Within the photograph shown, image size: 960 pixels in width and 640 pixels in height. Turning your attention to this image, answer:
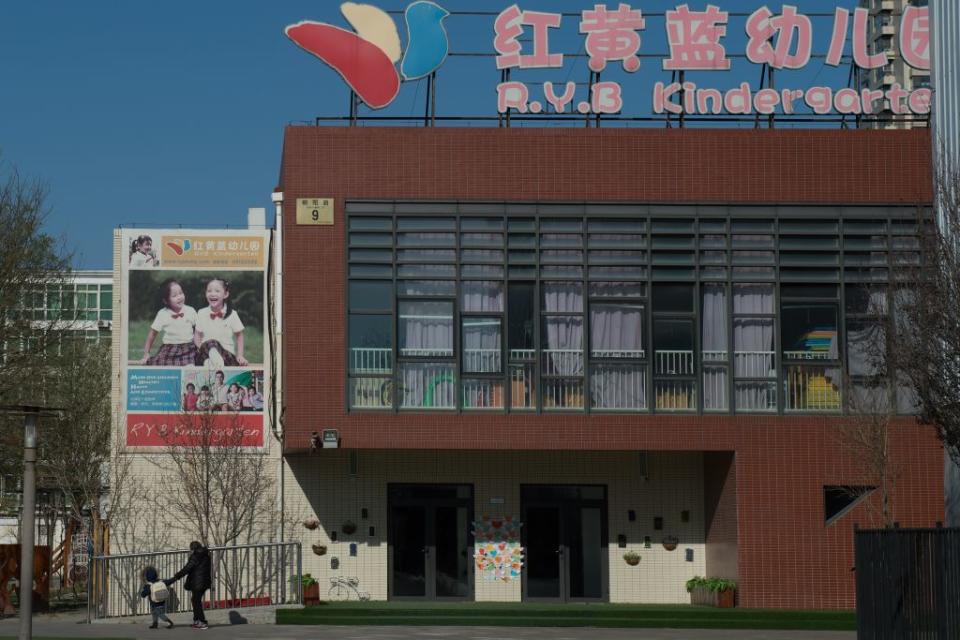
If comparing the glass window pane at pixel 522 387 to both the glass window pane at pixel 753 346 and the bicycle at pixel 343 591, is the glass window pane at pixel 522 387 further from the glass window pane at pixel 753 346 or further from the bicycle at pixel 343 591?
the bicycle at pixel 343 591

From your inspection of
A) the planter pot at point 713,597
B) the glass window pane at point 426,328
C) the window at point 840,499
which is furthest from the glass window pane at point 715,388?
the glass window pane at point 426,328

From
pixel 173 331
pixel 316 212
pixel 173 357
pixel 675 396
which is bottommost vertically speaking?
pixel 675 396

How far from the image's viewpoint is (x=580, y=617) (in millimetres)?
28141

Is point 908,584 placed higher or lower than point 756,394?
lower

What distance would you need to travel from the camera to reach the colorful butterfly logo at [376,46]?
3036 cm

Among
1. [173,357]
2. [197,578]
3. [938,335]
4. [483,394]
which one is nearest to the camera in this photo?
[938,335]

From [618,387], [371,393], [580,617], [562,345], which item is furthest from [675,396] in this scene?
[371,393]

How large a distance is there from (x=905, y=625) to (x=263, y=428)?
1591 cm

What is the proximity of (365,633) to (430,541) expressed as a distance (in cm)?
651

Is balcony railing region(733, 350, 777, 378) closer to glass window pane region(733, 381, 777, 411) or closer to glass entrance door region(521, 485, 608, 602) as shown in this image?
glass window pane region(733, 381, 777, 411)

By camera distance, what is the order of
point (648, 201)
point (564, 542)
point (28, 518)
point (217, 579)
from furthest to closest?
1. point (564, 542)
2. point (648, 201)
3. point (217, 579)
4. point (28, 518)

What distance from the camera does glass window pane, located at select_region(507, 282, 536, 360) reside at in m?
30.1

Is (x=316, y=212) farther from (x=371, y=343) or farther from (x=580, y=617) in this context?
(x=580, y=617)

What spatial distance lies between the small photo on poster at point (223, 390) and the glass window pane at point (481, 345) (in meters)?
4.64
